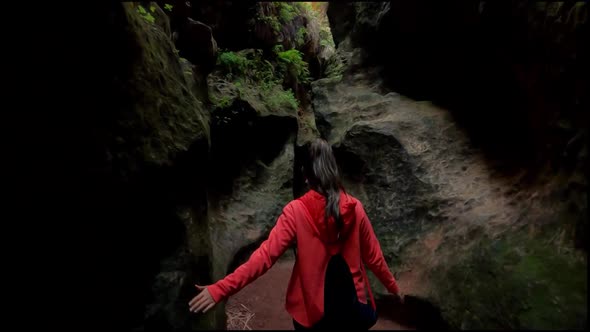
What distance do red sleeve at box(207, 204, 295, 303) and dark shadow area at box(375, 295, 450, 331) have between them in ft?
8.25

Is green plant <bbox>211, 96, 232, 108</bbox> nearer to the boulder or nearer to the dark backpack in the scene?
the boulder

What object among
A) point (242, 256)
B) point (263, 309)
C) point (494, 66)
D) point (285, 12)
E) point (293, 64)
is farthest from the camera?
point (285, 12)

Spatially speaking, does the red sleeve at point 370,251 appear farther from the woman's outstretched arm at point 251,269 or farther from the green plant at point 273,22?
the green plant at point 273,22

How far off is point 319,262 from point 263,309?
9.55 ft

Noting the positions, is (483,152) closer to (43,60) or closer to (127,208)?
(127,208)

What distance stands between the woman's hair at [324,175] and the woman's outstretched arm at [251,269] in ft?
1.00

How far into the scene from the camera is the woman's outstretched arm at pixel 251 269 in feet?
8.35

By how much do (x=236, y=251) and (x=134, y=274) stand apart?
121 inches

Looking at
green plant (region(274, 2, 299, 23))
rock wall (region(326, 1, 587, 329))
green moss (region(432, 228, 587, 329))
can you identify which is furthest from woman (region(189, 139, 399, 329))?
green plant (region(274, 2, 299, 23))

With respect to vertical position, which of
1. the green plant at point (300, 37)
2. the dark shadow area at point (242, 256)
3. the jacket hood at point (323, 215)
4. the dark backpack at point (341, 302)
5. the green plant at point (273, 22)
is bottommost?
the dark shadow area at point (242, 256)

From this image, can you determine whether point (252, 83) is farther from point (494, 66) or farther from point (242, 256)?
point (494, 66)

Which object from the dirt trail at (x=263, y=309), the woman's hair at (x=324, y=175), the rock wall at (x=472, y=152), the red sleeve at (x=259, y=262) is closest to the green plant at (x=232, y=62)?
the rock wall at (x=472, y=152)

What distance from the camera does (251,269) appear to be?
8.53 feet

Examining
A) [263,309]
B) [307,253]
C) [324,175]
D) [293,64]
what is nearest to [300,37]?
[293,64]
